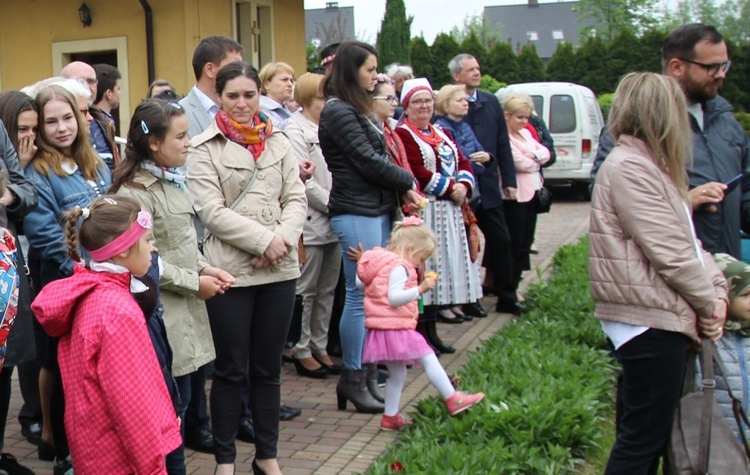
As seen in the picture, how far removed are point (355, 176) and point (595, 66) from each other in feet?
102

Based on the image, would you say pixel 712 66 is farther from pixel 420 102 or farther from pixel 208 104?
pixel 208 104

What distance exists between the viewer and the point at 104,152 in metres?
5.60

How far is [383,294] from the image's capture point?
17.0ft

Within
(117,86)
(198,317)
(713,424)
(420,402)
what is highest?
(117,86)

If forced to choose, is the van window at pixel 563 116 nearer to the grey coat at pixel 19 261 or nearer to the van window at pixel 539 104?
the van window at pixel 539 104

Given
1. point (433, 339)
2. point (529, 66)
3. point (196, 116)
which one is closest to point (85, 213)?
point (196, 116)

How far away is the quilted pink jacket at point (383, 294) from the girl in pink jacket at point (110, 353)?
194 cm

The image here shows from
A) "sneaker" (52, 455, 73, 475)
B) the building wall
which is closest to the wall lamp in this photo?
the building wall

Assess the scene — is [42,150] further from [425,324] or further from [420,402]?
[425,324]

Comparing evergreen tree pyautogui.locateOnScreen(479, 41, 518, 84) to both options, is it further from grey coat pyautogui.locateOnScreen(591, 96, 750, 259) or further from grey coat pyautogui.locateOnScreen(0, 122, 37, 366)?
grey coat pyautogui.locateOnScreen(0, 122, 37, 366)

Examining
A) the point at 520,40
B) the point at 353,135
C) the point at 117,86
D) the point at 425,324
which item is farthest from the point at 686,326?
the point at 520,40

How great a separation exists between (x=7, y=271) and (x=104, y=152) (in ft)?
7.07

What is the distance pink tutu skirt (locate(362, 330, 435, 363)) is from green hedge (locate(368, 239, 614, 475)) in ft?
1.30

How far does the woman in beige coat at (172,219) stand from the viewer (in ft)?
13.4
